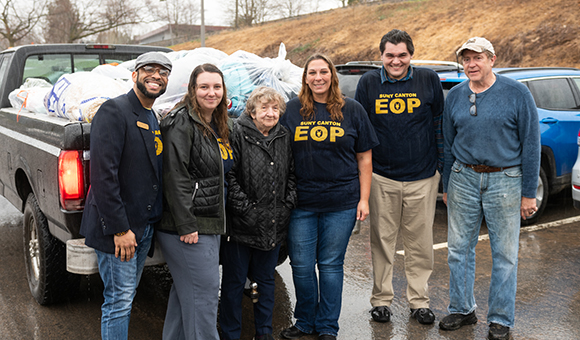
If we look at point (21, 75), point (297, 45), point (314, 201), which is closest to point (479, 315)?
point (314, 201)

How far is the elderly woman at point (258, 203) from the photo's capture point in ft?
10.1

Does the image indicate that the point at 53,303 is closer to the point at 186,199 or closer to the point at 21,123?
the point at 21,123

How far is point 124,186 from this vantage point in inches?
100

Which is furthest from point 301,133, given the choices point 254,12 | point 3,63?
point 254,12

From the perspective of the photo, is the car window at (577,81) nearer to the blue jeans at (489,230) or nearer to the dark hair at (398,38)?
the blue jeans at (489,230)

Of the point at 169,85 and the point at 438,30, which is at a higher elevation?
the point at 438,30

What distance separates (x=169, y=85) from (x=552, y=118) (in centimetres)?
446

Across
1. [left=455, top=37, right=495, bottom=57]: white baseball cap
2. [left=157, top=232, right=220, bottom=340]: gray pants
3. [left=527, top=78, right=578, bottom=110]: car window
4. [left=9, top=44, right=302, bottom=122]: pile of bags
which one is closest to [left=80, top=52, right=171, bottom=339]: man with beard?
[left=157, top=232, right=220, bottom=340]: gray pants

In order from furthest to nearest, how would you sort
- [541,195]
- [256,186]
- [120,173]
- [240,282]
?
[541,195], [240,282], [256,186], [120,173]

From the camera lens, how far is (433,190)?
368cm

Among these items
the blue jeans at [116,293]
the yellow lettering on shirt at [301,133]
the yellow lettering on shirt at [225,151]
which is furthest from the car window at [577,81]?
the blue jeans at [116,293]

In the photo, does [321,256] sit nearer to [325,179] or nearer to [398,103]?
[325,179]

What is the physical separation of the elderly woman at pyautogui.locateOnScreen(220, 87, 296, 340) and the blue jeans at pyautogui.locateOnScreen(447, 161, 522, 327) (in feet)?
3.91

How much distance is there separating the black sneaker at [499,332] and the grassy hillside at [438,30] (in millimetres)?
14441
